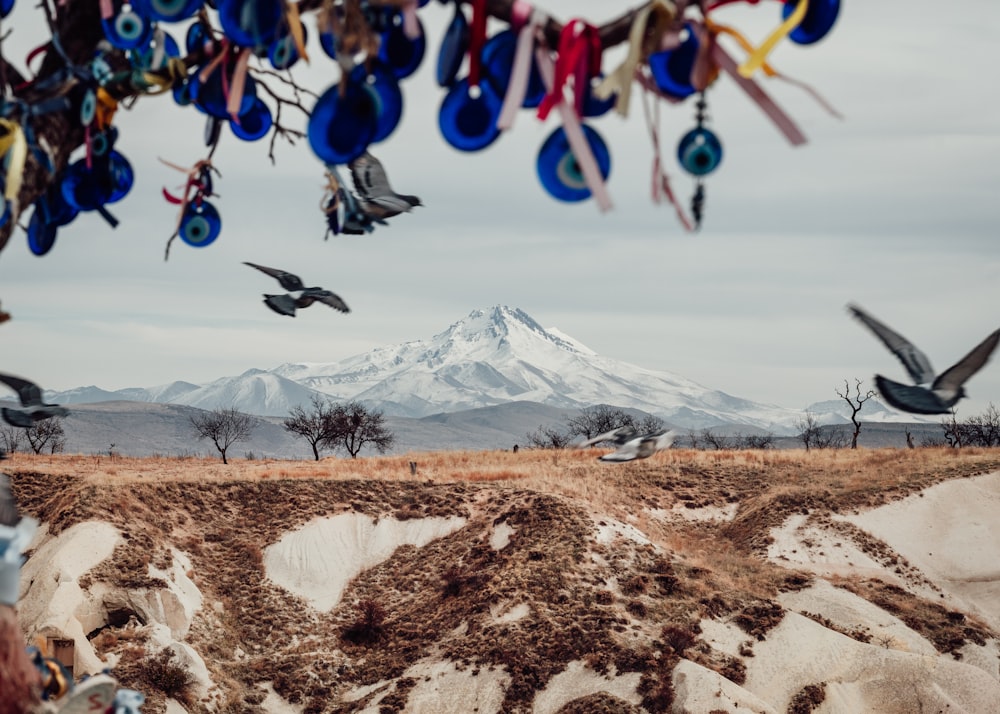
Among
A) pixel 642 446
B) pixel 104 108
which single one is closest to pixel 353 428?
pixel 642 446

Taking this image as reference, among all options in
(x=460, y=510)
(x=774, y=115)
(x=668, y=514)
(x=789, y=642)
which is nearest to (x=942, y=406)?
(x=774, y=115)

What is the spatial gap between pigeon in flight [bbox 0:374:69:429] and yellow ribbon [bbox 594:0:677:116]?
386 cm

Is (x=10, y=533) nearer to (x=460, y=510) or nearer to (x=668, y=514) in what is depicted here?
(x=460, y=510)

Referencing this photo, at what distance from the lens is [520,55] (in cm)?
303

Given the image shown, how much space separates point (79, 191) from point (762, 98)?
12.0 ft

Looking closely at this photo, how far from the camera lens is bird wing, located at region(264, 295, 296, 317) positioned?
5215mm

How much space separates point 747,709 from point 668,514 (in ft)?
63.1

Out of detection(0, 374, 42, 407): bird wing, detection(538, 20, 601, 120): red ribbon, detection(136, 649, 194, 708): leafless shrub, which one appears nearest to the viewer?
detection(538, 20, 601, 120): red ribbon

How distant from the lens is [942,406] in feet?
14.1

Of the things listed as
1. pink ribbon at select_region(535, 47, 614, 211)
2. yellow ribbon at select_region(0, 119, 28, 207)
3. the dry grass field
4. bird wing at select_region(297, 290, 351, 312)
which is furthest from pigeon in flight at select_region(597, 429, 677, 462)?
the dry grass field

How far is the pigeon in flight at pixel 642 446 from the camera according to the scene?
256 inches

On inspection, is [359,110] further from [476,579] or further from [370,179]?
[476,579]

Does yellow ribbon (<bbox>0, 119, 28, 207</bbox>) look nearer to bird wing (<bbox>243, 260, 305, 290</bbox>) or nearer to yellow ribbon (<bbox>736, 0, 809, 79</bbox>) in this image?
bird wing (<bbox>243, 260, 305, 290</bbox>)

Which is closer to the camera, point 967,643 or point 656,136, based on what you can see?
point 656,136
